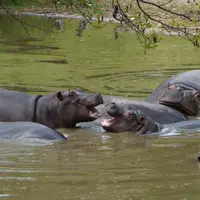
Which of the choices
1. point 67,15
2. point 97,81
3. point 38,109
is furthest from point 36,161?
point 67,15

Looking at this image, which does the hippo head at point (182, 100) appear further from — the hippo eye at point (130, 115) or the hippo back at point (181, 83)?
the hippo eye at point (130, 115)

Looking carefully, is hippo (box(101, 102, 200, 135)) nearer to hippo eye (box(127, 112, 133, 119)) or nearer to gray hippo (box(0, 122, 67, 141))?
hippo eye (box(127, 112, 133, 119))

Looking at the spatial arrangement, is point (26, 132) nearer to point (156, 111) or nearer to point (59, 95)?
point (59, 95)

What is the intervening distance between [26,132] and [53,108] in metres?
1.68

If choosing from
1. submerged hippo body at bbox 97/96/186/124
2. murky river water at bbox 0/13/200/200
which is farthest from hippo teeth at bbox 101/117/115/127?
submerged hippo body at bbox 97/96/186/124

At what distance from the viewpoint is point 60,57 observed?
15438mm

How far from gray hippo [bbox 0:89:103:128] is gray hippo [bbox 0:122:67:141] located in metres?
1.28

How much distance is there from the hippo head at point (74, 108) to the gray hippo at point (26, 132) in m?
1.36

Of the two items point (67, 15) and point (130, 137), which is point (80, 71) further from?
point (67, 15)

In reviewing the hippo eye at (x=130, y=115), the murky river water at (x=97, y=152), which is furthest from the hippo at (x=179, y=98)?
the hippo eye at (x=130, y=115)

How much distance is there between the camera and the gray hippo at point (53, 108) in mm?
8633

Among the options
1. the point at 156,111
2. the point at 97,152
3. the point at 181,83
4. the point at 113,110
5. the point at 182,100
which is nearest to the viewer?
the point at 97,152

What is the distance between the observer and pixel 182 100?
31.5 ft

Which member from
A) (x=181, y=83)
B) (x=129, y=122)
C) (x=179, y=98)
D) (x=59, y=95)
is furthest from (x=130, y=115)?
(x=181, y=83)
